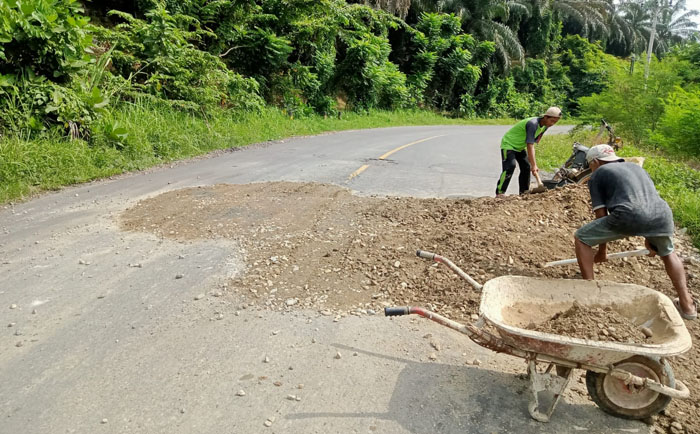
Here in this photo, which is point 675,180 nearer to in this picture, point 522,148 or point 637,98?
point 522,148

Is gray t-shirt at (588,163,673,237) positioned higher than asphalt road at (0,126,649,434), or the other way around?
gray t-shirt at (588,163,673,237)

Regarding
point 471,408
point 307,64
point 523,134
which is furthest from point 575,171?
point 307,64

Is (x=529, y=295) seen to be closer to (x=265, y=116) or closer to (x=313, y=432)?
(x=313, y=432)

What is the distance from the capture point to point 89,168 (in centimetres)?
911

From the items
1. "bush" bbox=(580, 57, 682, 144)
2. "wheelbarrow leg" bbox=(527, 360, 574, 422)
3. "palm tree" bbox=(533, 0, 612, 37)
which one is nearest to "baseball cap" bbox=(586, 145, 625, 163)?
"wheelbarrow leg" bbox=(527, 360, 574, 422)

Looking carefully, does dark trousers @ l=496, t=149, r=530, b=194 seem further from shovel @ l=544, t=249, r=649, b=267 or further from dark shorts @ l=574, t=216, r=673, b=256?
dark shorts @ l=574, t=216, r=673, b=256

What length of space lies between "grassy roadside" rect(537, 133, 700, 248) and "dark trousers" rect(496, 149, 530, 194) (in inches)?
92.3

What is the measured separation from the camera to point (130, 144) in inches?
416

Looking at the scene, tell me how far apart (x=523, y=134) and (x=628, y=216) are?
162 inches

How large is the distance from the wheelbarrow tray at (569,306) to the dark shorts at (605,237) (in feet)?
1.74

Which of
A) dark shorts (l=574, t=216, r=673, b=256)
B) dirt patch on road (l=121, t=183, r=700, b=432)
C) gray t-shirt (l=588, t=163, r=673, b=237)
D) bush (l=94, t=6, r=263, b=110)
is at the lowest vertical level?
dirt patch on road (l=121, t=183, r=700, b=432)

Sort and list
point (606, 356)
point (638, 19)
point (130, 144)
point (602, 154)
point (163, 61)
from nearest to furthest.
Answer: point (606, 356) → point (602, 154) → point (130, 144) → point (163, 61) → point (638, 19)

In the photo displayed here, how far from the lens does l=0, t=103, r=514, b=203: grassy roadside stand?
26.6 ft

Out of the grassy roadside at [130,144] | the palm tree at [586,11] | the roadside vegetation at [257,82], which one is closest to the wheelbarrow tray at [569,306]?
the roadside vegetation at [257,82]
